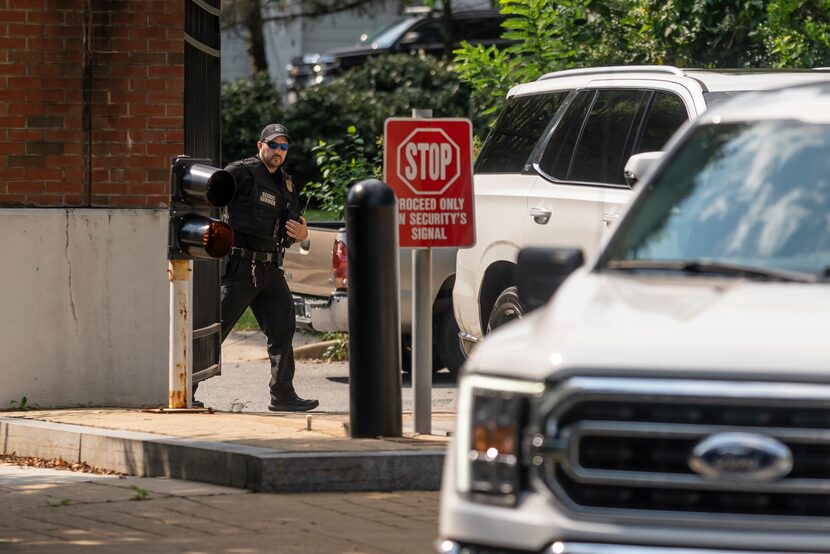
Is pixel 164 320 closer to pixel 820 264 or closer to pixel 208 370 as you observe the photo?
pixel 208 370

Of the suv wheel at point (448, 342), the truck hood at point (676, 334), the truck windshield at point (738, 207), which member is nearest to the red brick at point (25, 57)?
the suv wheel at point (448, 342)

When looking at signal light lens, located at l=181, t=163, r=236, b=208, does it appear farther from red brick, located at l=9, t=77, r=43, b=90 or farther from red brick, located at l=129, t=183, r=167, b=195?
red brick, located at l=9, t=77, r=43, b=90

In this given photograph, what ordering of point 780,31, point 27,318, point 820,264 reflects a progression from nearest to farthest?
point 820,264 < point 27,318 < point 780,31

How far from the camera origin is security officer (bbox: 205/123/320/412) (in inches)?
467

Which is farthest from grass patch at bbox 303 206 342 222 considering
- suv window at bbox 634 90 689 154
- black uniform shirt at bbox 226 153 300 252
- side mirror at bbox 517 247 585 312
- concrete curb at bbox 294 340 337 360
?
side mirror at bbox 517 247 585 312

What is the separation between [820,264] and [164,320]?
6.56 meters

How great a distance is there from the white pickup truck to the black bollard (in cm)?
482

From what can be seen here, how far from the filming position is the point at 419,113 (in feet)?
28.2

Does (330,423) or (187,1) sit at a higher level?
(187,1)

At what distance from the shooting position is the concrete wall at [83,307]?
10711 millimetres

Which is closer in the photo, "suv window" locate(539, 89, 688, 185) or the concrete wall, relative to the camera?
"suv window" locate(539, 89, 688, 185)

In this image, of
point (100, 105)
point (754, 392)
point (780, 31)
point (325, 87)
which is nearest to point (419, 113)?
point (100, 105)

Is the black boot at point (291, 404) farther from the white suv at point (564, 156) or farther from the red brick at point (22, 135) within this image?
the red brick at point (22, 135)

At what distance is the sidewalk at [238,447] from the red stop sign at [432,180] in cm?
103
